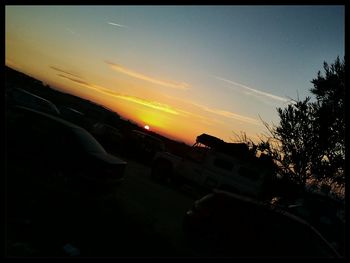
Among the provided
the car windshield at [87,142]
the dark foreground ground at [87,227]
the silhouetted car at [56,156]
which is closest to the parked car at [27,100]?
the silhouetted car at [56,156]

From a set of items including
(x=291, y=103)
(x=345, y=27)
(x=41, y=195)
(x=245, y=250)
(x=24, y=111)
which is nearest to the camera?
(x=345, y=27)

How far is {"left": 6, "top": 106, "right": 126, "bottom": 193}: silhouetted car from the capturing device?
807 cm

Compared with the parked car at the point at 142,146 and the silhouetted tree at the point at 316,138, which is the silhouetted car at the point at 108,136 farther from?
the silhouetted tree at the point at 316,138

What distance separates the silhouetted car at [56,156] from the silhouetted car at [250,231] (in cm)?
275

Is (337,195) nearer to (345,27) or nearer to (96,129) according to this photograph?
(345,27)

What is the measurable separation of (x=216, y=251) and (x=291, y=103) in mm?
5704

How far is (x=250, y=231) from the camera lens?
673cm

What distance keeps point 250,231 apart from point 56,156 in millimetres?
5171

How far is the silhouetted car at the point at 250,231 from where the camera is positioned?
6.48 metres

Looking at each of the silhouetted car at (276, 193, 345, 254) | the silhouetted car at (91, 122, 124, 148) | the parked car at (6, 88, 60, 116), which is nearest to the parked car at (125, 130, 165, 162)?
the silhouetted car at (91, 122, 124, 148)

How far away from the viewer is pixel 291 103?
10312 mm

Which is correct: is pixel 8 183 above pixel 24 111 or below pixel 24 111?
below

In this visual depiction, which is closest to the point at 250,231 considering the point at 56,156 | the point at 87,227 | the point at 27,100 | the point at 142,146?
the point at 87,227

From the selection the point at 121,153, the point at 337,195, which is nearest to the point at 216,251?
the point at 337,195
